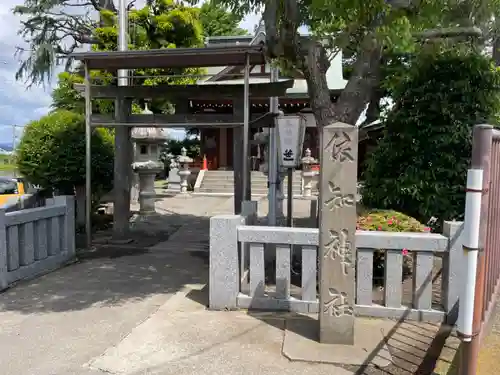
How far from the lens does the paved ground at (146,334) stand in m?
3.34

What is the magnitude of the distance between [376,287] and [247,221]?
69.3 inches

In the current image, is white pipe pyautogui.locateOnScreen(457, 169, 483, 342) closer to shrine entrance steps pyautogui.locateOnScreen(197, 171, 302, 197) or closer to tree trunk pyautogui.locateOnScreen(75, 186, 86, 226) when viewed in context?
tree trunk pyautogui.locateOnScreen(75, 186, 86, 226)

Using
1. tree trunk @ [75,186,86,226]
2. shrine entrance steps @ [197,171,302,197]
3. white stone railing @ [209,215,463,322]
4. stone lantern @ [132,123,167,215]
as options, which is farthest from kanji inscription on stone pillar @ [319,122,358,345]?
shrine entrance steps @ [197,171,302,197]

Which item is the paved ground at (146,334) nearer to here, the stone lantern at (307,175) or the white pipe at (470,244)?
the white pipe at (470,244)

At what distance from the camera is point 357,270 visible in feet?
14.1

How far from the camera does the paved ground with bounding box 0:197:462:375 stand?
3342mm

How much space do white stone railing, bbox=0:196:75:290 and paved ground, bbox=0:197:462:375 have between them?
23cm

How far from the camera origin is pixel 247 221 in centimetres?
544

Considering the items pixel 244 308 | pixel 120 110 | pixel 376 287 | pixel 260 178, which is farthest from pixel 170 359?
pixel 260 178

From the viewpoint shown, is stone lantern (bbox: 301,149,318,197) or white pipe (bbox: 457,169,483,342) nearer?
white pipe (bbox: 457,169,483,342)

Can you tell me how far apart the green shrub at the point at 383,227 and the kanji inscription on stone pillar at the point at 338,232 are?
162 cm

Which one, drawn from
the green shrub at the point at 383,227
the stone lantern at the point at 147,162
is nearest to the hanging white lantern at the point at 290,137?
the green shrub at the point at 383,227

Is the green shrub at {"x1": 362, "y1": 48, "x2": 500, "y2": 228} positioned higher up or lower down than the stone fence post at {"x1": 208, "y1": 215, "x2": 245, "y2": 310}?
higher up

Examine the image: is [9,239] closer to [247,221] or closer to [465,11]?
[247,221]
